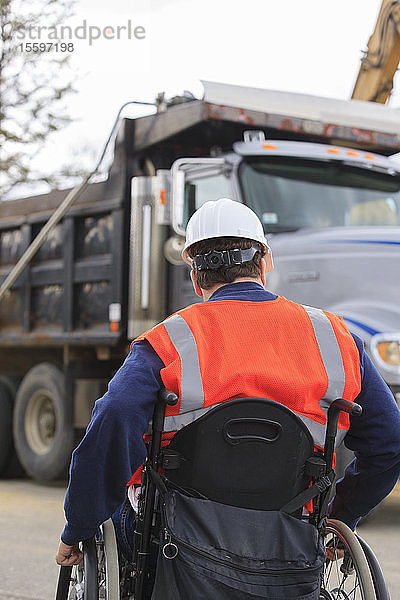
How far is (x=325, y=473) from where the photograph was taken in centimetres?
270

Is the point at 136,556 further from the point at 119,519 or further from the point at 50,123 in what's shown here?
the point at 50,123

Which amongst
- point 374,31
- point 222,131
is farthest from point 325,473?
point 374,31

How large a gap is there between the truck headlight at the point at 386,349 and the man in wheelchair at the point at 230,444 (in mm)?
3727

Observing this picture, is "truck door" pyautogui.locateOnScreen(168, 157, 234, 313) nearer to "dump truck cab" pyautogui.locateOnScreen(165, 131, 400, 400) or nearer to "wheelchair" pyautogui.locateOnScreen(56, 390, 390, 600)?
"dump truck cab" pyautogui.locateOnScreen(165, 131, 400, 400)

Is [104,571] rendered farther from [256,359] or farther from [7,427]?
[7,427]

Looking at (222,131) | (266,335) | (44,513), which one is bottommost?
(44,513)

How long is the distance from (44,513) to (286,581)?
5.18m

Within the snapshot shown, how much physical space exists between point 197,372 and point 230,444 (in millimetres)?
221

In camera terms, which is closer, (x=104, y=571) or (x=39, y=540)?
(x=104, y=571)

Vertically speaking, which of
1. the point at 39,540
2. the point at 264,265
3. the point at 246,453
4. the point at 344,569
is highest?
the point at 264,265

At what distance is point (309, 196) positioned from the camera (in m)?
7.62

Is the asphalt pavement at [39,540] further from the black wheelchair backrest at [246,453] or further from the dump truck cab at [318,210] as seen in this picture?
the black wheelchair backrest at [246,453]

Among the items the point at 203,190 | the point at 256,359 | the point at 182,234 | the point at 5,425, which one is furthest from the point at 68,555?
the point at 5,425

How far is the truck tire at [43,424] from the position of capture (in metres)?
8.98
